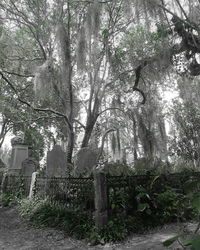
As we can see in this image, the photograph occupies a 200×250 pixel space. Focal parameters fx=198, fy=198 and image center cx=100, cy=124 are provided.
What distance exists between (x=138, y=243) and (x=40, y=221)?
2726mm

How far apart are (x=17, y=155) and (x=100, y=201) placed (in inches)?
319

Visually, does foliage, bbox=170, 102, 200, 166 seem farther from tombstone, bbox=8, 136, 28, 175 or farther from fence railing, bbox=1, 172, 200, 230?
tombstone, bbox=8, 136, 28, 175

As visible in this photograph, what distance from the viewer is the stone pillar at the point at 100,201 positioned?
401 centimetres

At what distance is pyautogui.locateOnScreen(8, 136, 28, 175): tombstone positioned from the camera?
35.0ft

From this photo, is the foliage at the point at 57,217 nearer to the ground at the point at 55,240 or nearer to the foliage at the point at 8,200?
the ground at the point at 55,240

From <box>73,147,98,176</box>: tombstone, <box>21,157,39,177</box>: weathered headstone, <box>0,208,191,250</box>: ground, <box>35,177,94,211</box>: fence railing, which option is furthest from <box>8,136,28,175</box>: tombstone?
<box>0,208,191,250</box>: ground

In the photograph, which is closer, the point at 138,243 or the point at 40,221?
the point at 138,243

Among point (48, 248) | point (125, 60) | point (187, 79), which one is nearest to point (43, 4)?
point (125, 60)

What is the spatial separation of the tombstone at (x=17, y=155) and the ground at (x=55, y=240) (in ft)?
19.2

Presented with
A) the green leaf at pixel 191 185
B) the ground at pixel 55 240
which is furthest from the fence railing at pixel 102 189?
the green leaf at pixel 191 185

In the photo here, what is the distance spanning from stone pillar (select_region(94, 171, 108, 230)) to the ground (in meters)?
0.45

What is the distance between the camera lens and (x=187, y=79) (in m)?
8.72

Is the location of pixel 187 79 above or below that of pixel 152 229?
above

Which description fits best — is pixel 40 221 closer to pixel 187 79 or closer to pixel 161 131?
pixel 187 79
